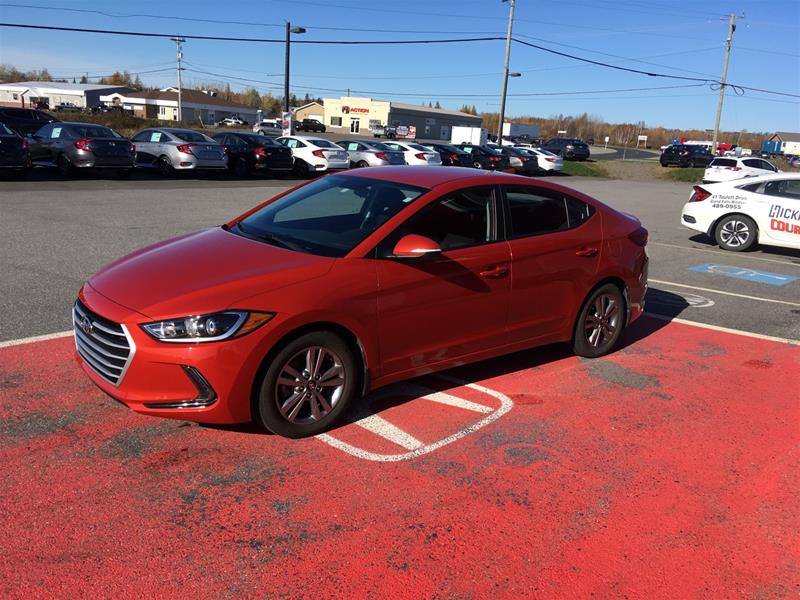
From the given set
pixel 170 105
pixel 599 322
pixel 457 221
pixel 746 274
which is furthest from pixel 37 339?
pixel 170 105

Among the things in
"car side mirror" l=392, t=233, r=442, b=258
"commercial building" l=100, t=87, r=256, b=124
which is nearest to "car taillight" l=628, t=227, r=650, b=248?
"car side mirror" l=392, t=233, r=442, b=258

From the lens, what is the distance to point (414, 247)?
416 centimetres

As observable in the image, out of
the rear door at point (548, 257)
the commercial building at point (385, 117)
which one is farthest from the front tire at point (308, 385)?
the commercial building at point (385, 117)

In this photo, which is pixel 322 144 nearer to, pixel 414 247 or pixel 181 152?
pixel 181 152

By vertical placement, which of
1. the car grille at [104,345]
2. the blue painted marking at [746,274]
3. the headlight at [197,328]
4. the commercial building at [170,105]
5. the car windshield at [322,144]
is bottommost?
the blue painted marking at [746,274]

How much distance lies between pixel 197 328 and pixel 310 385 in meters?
0.75

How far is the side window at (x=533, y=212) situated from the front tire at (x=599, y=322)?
0.73m

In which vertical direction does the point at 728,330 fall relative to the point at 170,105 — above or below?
below

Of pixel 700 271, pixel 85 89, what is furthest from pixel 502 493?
pixel 85 89

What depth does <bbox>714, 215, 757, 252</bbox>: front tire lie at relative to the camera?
12.1 metres

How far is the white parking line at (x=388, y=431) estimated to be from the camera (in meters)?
4.07

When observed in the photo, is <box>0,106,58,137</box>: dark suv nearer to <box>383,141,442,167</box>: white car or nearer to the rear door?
<box>383,141,442,167</box>: white car

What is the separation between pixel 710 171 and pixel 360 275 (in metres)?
33.9

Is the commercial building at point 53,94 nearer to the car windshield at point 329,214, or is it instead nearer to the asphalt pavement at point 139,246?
the asphalt pavement at point 139,246
